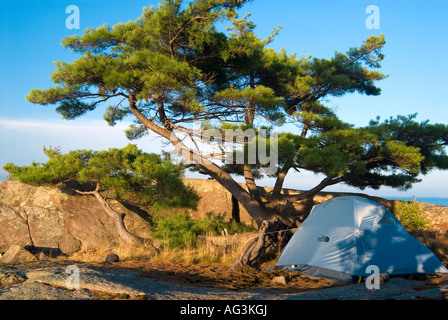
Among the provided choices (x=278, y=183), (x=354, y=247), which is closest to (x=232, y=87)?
(x=278, y=183)

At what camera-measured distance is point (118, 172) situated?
1039 centimetres

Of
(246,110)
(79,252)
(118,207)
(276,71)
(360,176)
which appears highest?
(276,71)

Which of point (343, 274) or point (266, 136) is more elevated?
point (266, 136)

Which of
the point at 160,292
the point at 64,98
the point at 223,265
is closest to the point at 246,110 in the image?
the point at 223,265

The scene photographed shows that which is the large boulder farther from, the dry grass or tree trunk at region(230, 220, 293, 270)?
tree trunk at region(230, 220, 293, 270)

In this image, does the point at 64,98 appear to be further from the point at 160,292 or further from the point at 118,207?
the point at 160,292

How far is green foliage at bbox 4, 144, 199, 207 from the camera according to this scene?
991cm

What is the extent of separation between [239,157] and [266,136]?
40.3 inches

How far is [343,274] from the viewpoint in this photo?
7180 millimetres

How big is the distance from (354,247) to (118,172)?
6254mm

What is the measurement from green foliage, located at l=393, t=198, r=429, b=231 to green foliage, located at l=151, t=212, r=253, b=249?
5.11m

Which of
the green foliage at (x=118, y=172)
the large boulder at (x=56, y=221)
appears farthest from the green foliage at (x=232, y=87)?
the large boulder at (x=56, y=221)

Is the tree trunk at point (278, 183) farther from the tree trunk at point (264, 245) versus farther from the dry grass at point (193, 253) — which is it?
the dry grass at point (193, 253)

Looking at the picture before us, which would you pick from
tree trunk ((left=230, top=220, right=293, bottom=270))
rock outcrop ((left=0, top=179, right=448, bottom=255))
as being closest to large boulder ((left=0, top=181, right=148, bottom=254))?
rock outcrop ((left=0, top=179, right=448, bottom=255))
